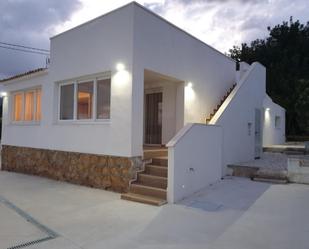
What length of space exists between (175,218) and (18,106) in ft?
34.2

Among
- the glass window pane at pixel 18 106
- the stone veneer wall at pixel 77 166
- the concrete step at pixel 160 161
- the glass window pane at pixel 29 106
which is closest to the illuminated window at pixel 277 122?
the concrete step at pixel 160 161

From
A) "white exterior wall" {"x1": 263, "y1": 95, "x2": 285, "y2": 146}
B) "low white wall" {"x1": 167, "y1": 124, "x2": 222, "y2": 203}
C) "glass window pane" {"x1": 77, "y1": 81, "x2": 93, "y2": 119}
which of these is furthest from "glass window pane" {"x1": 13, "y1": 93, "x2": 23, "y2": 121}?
"white exterior wall" {"x1": 263, "y1": 95, "x2": 285, "y2": 146}

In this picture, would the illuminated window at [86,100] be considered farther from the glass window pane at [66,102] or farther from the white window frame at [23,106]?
the white window frame at [23,106]

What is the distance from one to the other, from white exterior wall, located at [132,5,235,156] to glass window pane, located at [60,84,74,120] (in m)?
3.20

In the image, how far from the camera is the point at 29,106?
12.4 meters

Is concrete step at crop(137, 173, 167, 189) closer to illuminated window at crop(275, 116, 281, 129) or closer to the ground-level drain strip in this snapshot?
the ground-level drain strip

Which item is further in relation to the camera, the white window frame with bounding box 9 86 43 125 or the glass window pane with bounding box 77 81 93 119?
the white window frame with bounding box 9 86 43 125

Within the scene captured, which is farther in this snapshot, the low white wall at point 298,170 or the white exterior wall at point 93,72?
the low white wall at point 298,170

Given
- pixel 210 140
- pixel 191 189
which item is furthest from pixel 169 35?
pixel 191 189

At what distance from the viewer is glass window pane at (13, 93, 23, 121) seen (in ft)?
42.2

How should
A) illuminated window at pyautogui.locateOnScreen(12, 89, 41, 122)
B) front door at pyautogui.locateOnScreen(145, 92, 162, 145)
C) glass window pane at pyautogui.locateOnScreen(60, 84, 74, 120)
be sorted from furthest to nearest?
1. illuminated window at pyautogui.locateOnScreen(12, 89, 41, 122)
2. front door at pyautogui.locateOnScreen(145, 92, 162, 145)
3. glass window pane at pyautogui.locateOnScreen(60, 84, 74, 120)

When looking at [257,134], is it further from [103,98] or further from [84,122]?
[84,122]

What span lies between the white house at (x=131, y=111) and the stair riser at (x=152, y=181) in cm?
3

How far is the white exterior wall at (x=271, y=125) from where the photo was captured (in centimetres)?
1845
